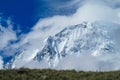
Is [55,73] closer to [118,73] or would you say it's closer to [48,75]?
[48,75]

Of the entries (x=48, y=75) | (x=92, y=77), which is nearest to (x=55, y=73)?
(x=48, y=75)

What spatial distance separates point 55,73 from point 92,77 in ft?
9.06

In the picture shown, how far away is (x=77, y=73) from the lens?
111ft

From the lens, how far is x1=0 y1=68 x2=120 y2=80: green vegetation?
32.1m

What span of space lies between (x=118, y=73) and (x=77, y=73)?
2.79 metres

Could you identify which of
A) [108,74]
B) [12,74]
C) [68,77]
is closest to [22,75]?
[12,74]

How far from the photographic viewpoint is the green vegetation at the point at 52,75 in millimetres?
32125

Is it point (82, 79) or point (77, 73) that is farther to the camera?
point (77, 73)

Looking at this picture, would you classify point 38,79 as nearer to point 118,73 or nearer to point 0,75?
point 0,75

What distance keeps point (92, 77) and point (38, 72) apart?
405 cm

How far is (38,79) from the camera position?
105 ft

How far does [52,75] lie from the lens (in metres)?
33.1

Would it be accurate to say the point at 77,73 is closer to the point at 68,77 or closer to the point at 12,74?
the point at 68,77

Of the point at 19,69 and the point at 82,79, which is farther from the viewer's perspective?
the point at 19,69
